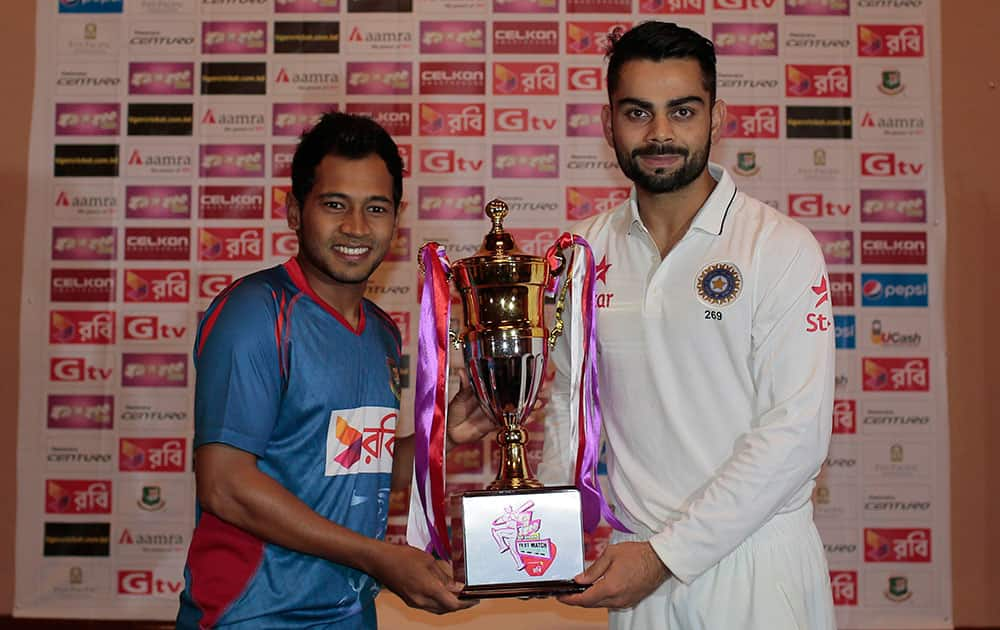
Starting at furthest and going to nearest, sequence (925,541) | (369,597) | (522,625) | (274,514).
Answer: (925,541), (522,625), (369,597), (274,514)

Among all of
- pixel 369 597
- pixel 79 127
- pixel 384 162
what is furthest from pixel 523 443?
pixel 79 127

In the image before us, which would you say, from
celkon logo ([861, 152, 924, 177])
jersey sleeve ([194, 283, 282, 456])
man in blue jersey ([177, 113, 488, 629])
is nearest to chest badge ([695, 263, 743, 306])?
man in blue jersey ([177, 113, 488, 629])

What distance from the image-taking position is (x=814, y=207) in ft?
11.6

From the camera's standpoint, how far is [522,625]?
2.48 m

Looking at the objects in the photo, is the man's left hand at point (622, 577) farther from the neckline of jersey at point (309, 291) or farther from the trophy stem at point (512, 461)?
the neckline of jersey at point (309, 291)

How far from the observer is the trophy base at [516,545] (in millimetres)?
1511

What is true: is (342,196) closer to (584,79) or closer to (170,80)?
Result: (584,79)

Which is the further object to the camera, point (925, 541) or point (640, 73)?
point (925, 541)

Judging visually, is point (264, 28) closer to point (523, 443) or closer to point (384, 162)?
point (384, 162)

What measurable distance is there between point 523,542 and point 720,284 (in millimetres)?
572

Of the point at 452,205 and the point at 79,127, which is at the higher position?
the point at 79,127

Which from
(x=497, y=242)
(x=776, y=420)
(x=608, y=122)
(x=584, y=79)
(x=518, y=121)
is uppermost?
(x=584, y=79)

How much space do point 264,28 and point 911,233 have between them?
258cm

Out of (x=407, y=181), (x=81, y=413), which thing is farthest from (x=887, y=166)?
(x=81, y=413)
